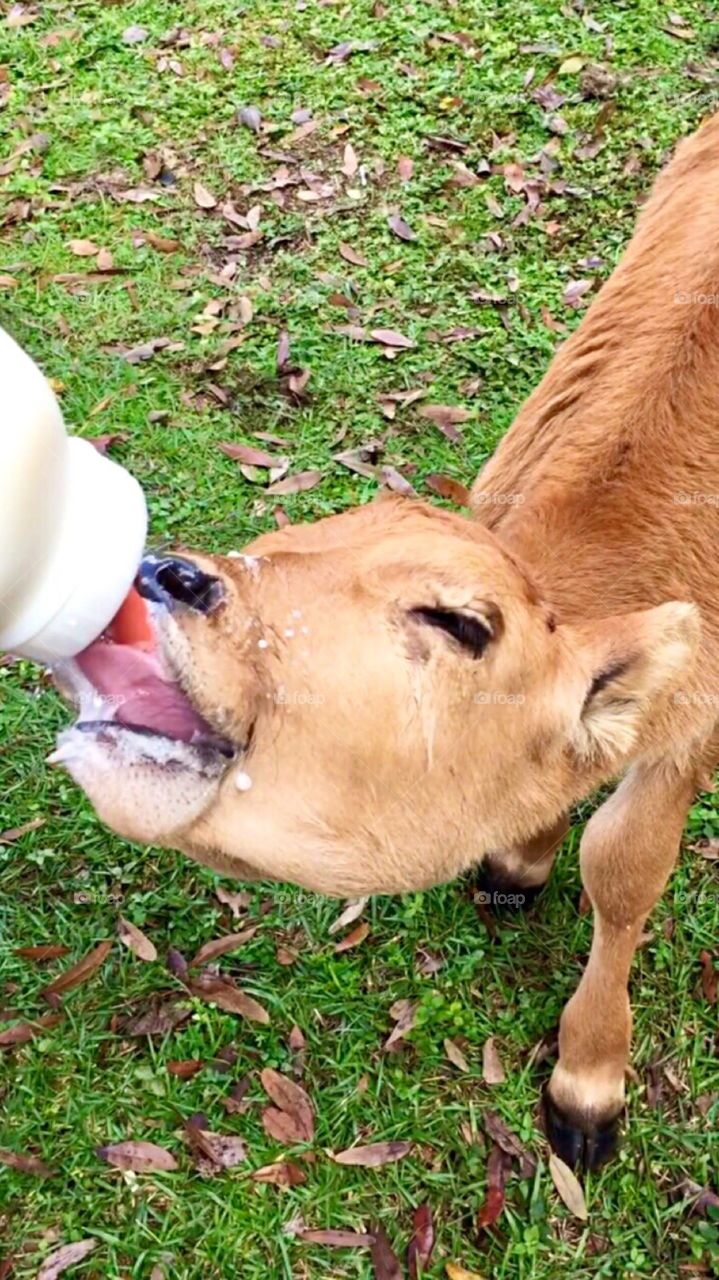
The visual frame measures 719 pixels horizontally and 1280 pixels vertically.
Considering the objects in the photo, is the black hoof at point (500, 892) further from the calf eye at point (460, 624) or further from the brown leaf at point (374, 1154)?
the calf eye at point (460, 624)

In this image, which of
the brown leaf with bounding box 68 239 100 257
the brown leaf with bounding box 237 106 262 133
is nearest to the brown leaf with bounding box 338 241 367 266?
the brown leaf with bounding box 237 106 262 133

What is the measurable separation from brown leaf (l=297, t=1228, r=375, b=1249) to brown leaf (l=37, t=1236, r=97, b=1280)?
72cm

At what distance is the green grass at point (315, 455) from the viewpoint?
403cm

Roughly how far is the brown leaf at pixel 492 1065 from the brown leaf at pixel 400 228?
15.4 ft

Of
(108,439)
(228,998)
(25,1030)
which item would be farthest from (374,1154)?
(108,439)

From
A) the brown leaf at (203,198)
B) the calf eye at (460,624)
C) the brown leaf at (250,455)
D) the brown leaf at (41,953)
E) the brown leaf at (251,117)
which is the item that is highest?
the calf eye at (460,624)

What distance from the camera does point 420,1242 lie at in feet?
12.9

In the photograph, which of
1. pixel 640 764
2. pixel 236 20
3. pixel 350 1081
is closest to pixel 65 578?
pixel 640 764

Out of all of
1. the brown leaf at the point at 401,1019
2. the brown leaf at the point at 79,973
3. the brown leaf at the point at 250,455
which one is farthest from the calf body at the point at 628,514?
the brown leaf at the point at 250,455

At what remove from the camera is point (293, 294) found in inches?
266

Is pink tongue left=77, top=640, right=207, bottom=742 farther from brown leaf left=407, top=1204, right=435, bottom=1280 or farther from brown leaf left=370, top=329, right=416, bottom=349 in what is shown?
brown leaf left=370, top=329, right=416, bottom=349

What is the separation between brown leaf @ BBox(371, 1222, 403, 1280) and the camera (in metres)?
3.88

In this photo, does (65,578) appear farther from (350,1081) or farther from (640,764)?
(350,1081)

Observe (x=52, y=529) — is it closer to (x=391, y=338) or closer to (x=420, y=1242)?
(x=420, y=1242)
